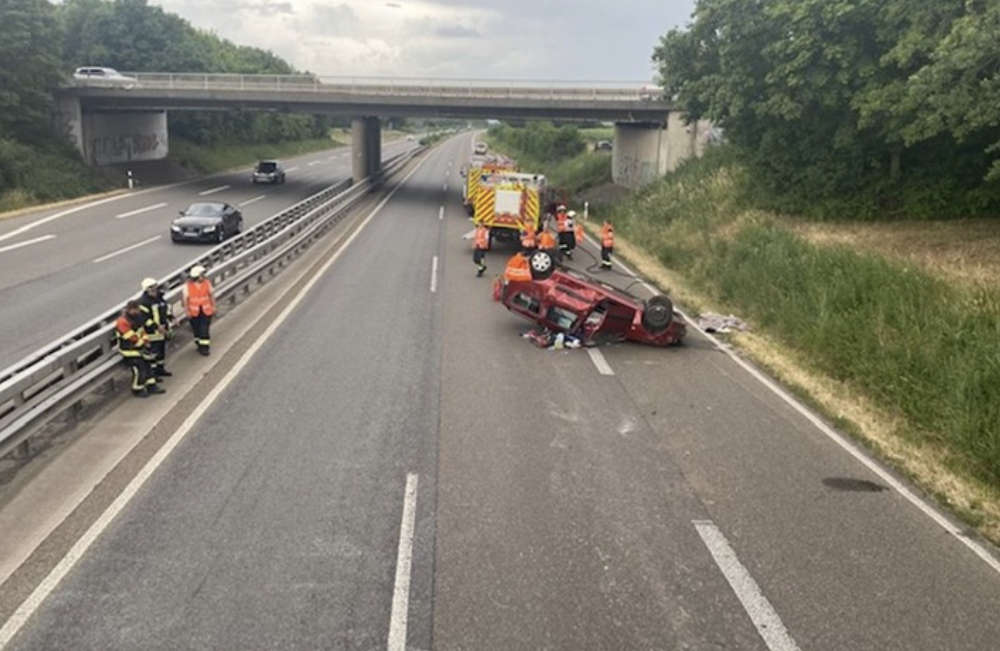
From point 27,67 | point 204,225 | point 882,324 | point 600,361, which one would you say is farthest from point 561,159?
point 882,324

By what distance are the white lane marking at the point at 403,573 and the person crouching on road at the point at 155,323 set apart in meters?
4.71

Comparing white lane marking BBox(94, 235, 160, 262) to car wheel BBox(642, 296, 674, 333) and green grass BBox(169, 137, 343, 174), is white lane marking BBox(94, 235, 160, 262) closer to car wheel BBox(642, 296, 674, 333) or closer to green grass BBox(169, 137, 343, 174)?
car wheel BBox(642, 296, 674, 333)

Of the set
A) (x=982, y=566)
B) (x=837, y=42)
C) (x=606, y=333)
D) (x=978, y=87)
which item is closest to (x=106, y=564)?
(x=982, y=566)

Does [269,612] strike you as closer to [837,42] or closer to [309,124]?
[837,42]

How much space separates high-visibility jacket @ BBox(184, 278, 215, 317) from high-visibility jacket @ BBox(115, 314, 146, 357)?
2.04m

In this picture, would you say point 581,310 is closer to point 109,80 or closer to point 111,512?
point 111,512

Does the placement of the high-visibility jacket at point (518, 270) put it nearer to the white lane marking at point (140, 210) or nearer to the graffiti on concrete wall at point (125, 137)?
the white lane marking at point (140, 210)

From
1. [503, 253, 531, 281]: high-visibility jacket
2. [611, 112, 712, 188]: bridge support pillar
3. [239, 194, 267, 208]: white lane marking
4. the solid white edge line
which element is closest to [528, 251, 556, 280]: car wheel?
[503, 253, 531, 281]: high-visibility jacket

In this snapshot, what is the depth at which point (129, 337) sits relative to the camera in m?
10.6

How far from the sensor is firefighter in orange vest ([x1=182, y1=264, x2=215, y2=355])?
12.7 meters

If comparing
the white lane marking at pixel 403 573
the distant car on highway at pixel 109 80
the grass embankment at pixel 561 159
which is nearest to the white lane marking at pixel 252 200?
the distant car on highway at pixel 109 80

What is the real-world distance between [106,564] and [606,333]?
10.3 meters

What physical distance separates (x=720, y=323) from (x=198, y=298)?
9728mm

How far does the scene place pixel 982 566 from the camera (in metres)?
6.97
